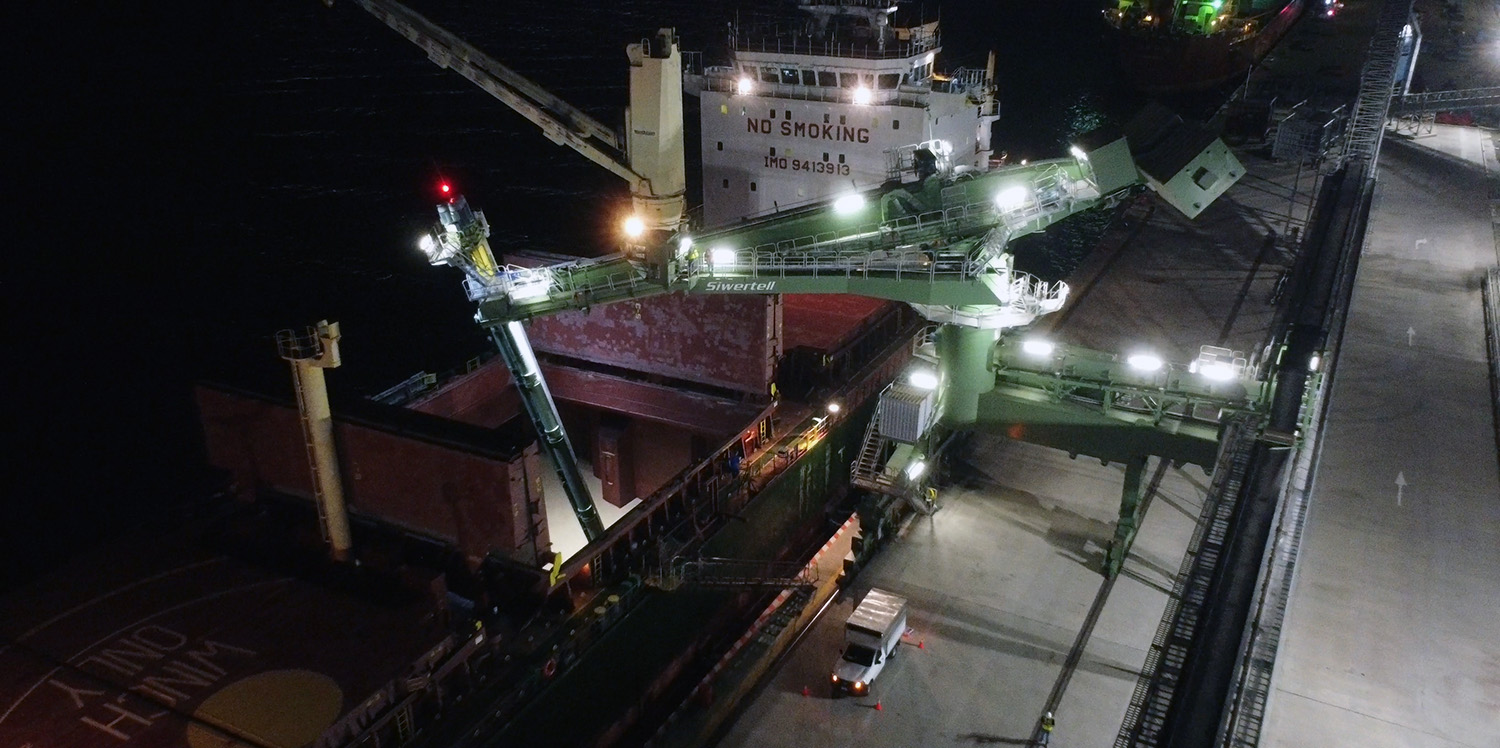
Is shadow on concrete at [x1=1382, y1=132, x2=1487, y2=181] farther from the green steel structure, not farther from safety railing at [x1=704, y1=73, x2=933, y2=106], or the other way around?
the green steel structure

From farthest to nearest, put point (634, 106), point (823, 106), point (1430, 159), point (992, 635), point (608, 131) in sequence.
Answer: point (1430, 159) → point (823, 106) → point (608, 131) → point (634, 106) → point (992, 635)

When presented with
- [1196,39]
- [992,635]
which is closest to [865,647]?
[992,635]

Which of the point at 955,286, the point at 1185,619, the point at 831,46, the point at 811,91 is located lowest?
the point at 1185,619

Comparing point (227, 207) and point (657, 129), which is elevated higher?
point (657, 129)

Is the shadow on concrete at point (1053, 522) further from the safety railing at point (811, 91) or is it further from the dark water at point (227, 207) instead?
the dark water at point (227, 207)

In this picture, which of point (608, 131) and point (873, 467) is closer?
point (873, 467)

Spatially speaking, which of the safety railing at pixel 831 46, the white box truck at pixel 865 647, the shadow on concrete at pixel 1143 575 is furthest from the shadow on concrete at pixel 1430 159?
the white box truck at pixel 865 647

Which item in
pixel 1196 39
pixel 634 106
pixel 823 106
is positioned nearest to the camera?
pixel 634 106

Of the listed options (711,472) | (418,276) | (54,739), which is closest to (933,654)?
(711,472)

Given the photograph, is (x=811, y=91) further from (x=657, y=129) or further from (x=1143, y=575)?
(x=1143, y=575)

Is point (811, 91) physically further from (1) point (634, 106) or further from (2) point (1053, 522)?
(2) point (1053, 522)
